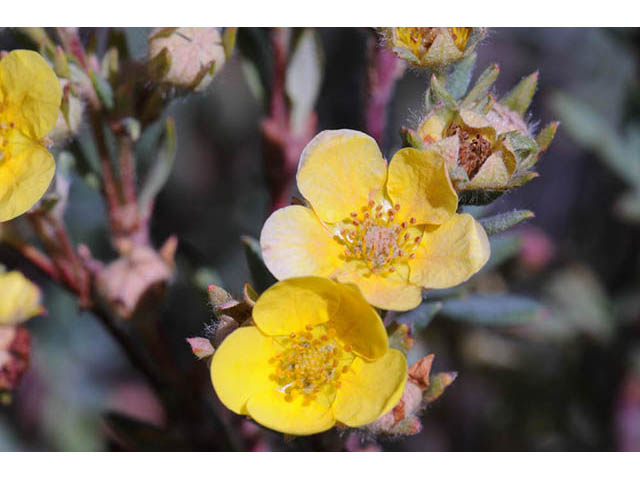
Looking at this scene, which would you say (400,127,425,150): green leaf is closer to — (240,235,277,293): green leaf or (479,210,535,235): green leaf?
(479,210,535,235): green leaf

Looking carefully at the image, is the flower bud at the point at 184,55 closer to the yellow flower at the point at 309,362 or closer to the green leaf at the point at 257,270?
the green leaf at the point at 257,270

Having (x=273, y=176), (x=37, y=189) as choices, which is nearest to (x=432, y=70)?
(x=273, y=176)

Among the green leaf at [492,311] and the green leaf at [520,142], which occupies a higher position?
the green leaf at [520,142]

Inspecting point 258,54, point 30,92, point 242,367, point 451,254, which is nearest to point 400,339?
point 451,254

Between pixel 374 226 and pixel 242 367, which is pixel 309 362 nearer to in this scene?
pixel 242 367

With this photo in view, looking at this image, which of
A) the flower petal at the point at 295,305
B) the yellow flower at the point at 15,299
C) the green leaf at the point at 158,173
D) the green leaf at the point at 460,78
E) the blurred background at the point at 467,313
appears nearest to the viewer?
the flower petal at the point at 295,305

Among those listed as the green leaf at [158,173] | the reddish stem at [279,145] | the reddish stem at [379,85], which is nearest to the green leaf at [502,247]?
the reddish stem at [379,85]

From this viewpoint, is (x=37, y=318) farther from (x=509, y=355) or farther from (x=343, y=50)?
(x=509, y=355)
